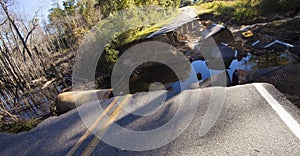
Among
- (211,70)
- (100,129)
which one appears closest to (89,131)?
(100,129)

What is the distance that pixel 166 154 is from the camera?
2377 millimetres

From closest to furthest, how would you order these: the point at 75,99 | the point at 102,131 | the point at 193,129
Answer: the point at 193,129
the point at 102,131
the point at 75,99

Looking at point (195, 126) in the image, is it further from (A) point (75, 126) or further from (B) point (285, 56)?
(B) point (285, 56)

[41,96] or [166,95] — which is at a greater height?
[166,95]

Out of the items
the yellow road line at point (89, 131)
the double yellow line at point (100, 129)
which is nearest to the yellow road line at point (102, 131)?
the double yellow line at point (100, 129)

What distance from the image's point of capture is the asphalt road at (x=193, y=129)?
2.28 m

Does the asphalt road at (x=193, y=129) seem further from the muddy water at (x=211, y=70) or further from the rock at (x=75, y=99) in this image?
the muddy water at (x=211, y=70)

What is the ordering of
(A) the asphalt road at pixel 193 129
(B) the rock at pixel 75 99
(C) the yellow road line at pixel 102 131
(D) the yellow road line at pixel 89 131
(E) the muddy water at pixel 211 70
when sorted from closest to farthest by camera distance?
(A) the asphalt road at pixel 193 129 < (C) the yellow road line at pixel 102 131 < (D) the yellow road line at pixel 89 131 < (B) the rock at pixel 75 99 < (E) the muddy water at pixel 211 70

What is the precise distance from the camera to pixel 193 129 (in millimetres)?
2756

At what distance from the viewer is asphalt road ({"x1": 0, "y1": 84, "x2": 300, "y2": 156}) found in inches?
89.6

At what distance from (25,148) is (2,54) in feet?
52.7

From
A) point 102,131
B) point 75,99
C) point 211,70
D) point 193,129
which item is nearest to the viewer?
point 193,129

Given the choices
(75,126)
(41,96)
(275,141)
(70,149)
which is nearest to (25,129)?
(75,126)

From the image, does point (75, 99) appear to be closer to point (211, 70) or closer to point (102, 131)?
point (102, 131)
